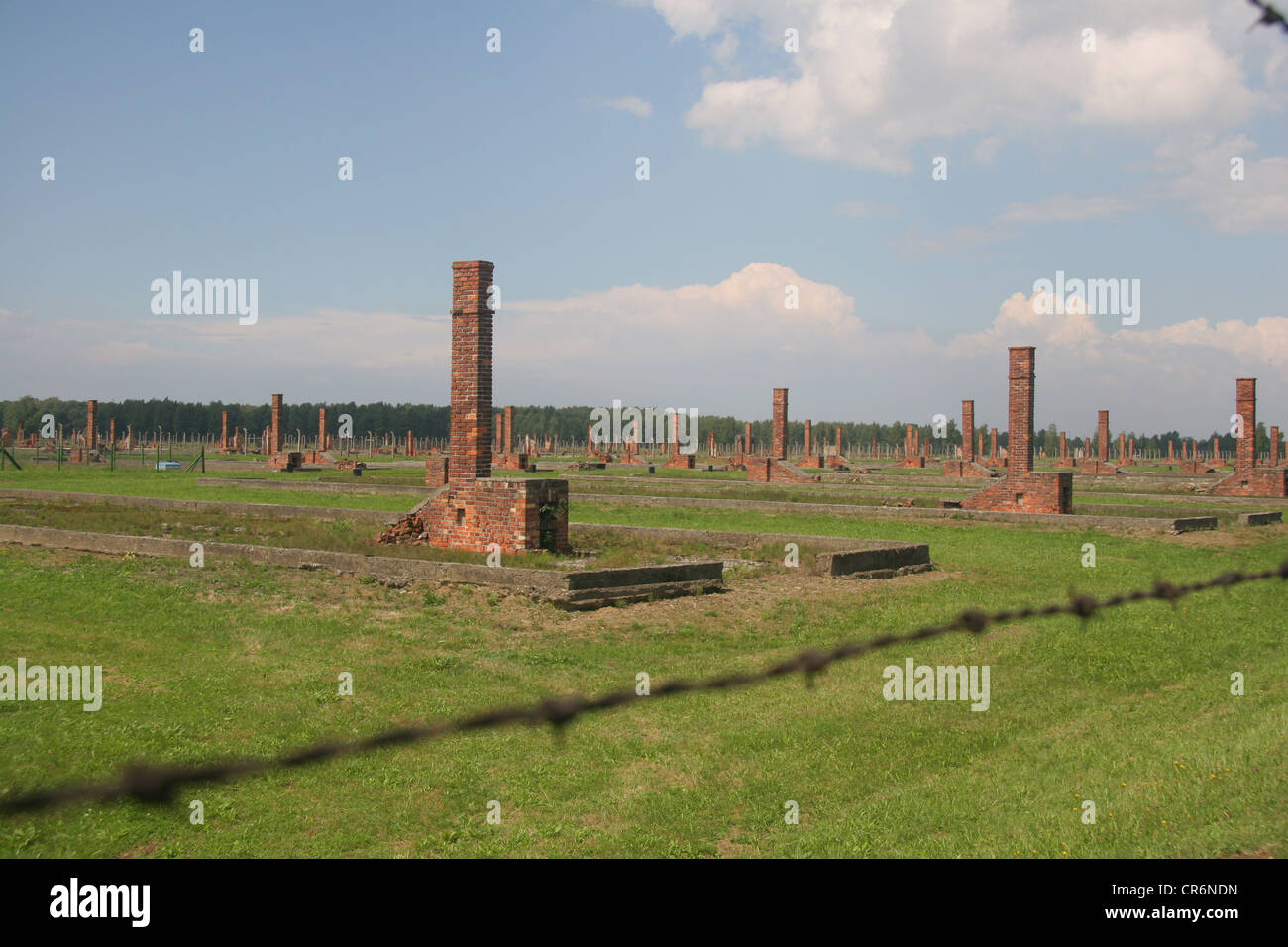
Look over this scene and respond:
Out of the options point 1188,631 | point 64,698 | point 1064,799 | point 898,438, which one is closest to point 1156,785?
point 1064,799

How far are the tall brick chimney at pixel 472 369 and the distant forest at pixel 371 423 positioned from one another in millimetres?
92305

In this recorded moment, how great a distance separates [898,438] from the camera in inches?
4606

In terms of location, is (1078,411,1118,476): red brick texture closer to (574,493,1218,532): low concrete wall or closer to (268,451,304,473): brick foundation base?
(574,493,1218,532): low concrete wall

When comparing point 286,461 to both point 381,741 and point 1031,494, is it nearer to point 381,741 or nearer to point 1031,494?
point 1031,494

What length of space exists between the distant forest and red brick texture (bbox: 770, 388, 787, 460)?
66265 mm

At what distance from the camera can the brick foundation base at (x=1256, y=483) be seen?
31.7 metres

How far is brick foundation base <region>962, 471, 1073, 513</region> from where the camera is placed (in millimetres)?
22516

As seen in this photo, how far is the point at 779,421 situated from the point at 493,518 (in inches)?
1046

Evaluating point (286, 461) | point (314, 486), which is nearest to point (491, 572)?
point (314, 486)

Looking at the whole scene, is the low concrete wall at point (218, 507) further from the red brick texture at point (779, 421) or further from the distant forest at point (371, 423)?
the distant forest at point (371, 423)

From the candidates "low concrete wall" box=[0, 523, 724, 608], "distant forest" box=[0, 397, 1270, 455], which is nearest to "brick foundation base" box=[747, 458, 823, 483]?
"low concrete wall" box=[0, 523, 724, 608]

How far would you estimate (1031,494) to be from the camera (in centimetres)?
2288
